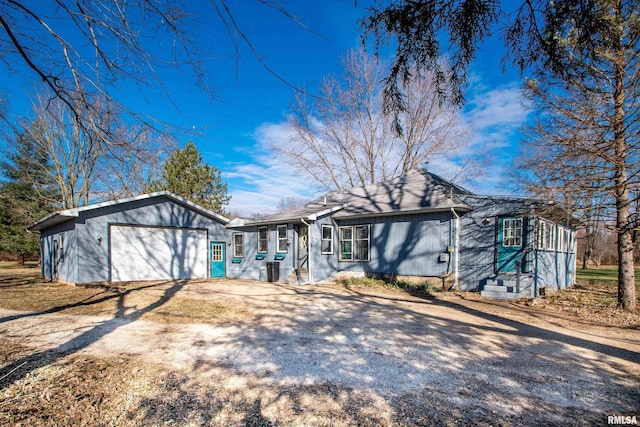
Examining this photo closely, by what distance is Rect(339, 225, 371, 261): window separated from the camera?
1362cm

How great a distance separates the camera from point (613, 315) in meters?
8.16

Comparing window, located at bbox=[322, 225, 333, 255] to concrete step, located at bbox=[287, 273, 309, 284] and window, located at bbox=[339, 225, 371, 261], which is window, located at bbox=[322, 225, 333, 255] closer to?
window, located at bbox=[339, 225, 371, 261]

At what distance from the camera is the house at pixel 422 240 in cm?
1070

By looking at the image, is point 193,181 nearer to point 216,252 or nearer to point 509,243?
point 216,252

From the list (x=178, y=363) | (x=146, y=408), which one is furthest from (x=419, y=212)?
(x=146, y=408)

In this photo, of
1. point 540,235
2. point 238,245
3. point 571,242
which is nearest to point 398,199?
point 540,235

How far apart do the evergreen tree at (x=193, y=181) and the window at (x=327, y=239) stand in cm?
1250

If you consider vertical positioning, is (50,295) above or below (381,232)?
below

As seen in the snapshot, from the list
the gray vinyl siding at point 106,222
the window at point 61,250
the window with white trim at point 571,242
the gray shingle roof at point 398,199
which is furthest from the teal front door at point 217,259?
the window with white trim at point 571,242

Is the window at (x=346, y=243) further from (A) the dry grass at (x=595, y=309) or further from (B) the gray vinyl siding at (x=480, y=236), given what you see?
(A) the dry grass at (x=595, y=309)

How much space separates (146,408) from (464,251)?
35.3ft

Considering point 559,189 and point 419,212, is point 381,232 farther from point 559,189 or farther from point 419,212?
point 559,189

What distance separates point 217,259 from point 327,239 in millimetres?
5696

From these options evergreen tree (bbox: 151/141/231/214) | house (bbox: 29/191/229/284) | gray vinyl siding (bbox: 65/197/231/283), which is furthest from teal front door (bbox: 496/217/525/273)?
evergreen tree (bbox: 151/141/231/214)
